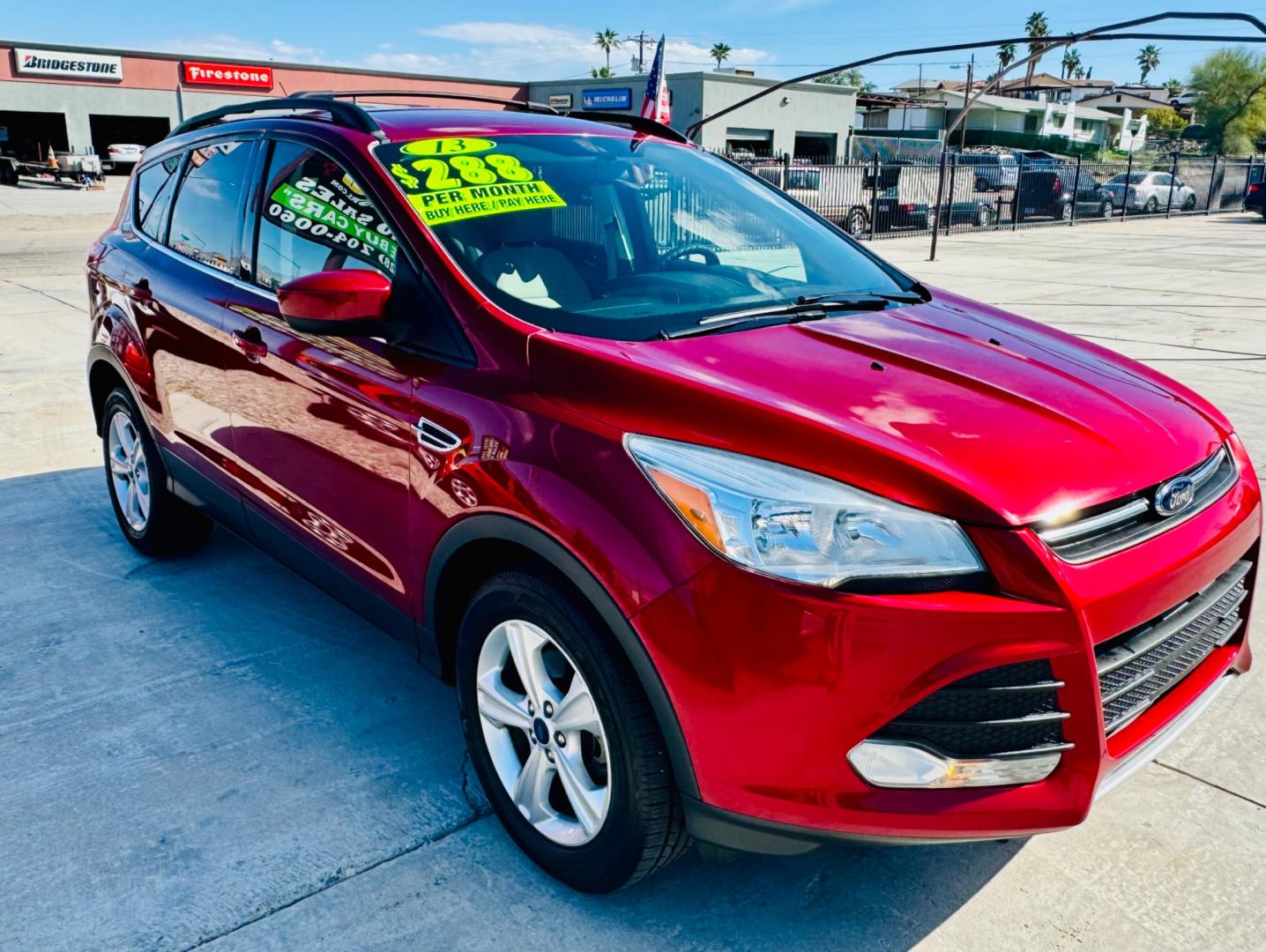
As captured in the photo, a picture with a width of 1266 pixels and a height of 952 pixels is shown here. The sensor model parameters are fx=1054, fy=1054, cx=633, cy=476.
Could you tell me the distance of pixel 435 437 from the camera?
2.58m

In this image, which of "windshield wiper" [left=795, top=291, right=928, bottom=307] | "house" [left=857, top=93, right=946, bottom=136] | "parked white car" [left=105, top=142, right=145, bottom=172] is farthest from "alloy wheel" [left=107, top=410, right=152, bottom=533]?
"house" [left=857, top=93, right=946, bottom=136]

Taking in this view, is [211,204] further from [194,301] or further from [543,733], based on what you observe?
[543,733]

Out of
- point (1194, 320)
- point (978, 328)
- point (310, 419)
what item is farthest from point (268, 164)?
point (1194, 320)

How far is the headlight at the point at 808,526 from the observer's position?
1.94 m

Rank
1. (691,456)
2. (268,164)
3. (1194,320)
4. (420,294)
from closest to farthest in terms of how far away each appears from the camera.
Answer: (691,456)
(420,294)
(268,164)
(1194,320)

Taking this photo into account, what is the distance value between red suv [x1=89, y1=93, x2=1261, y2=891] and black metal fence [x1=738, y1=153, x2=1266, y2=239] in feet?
46.2

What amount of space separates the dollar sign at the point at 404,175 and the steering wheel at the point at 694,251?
785 millimetres

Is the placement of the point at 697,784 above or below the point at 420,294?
below

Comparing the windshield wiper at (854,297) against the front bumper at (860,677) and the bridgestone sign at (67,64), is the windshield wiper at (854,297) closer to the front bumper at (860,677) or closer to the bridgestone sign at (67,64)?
the front bumper at (860,677)

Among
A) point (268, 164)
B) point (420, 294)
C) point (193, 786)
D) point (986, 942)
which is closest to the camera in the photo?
Result: point (986, 942)

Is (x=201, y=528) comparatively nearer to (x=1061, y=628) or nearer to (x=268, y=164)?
(x=268, y=164)

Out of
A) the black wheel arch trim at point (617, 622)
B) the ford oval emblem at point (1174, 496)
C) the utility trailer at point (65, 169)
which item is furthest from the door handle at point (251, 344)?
the utility trailer at point (65, 169)

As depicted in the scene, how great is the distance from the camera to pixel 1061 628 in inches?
75.7

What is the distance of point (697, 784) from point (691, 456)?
655 millimetres
